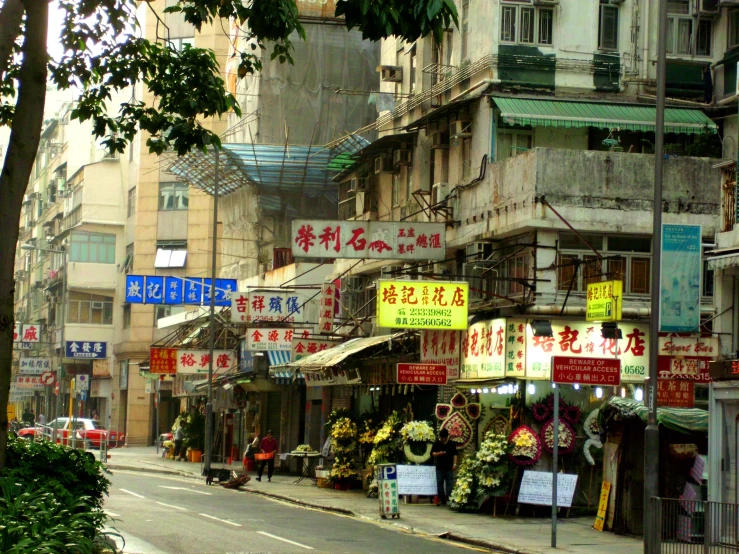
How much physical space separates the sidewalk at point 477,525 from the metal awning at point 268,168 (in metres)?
15.3

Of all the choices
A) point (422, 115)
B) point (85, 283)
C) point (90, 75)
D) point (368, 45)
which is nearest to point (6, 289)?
point (90, 75)

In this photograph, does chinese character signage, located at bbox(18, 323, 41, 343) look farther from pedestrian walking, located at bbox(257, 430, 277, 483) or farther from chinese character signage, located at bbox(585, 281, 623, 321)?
chinese character signage, located at bbox(585, 281, 623, 321)

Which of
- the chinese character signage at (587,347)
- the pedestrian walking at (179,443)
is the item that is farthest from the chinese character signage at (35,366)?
the chinese character signage at (587,347)

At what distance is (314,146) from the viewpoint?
48.1 metres

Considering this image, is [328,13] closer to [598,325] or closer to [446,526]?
[598,325]

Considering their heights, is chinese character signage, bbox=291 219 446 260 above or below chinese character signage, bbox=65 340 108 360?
above

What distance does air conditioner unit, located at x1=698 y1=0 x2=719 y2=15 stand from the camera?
95.7 feet

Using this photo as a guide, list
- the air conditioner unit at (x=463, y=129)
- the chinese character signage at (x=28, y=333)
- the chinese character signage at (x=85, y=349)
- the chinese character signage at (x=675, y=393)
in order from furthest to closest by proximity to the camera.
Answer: the chinese character signage at (x=28, y=333) → the chinese character signage at (x=85, y=349) → the air conditioner unit at (x=463, y=129) → the chinese character signage at (x=675, y=393)

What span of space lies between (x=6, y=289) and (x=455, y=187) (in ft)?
65.5

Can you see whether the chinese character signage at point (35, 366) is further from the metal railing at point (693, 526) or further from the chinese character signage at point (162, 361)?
the metal railing at point (693, 526)

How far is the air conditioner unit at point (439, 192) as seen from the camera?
31.7 meters

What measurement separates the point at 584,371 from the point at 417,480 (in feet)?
30.0

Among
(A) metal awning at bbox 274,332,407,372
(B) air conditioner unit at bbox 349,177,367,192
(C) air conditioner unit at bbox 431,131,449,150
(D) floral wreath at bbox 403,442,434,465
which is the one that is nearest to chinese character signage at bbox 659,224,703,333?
(D) floral wreath at bbox 403,442,434,465

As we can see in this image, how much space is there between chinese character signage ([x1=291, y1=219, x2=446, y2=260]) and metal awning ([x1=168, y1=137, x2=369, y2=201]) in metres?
16.1
